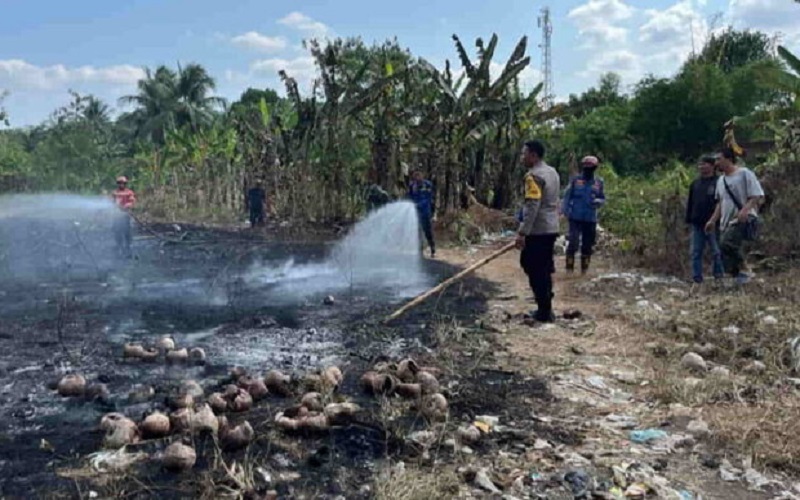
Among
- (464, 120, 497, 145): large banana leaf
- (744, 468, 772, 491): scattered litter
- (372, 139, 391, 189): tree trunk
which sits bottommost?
(744, 468, 772, 491): scattered litter

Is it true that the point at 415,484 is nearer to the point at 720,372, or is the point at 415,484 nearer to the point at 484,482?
the point at 484,482

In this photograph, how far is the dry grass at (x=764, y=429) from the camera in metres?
3.54

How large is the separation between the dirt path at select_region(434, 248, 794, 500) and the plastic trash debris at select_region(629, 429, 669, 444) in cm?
4

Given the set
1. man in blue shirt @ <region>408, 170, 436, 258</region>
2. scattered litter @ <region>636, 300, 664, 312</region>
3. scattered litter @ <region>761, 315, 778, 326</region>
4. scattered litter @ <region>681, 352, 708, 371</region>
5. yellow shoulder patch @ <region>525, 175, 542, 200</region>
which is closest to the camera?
scattered litter @ <region>681, 352, 708, 371</region>

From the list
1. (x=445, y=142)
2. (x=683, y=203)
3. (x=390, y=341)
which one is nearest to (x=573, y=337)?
(x=390, y=341)

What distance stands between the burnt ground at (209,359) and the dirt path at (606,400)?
210mm

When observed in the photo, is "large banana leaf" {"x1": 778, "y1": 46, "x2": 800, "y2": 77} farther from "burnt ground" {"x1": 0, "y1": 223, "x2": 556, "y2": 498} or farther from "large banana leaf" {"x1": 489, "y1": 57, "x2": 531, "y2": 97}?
"burnt ground" {"x1": 0, "y1": 223, "x2": 556, "y2": 498}

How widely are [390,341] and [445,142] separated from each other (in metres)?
9.83

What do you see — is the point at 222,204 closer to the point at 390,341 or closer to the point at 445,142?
the point at 445,142

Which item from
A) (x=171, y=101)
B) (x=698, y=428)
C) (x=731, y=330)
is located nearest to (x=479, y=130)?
(x=731, y=330)

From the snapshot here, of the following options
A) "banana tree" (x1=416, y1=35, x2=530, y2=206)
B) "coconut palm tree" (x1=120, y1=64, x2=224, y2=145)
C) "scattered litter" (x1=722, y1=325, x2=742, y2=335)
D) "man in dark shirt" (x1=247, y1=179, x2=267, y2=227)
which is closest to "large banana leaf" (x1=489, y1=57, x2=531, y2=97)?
"banana tree" (x1=416, y1=35, x2=530, y2=206)

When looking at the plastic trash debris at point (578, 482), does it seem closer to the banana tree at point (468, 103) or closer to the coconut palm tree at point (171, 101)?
the banana tree at point (468, 103)

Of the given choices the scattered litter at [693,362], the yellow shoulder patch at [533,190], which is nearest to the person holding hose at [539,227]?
the yellow shoulder patch at [533,190]

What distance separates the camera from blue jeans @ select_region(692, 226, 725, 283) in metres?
7.96
